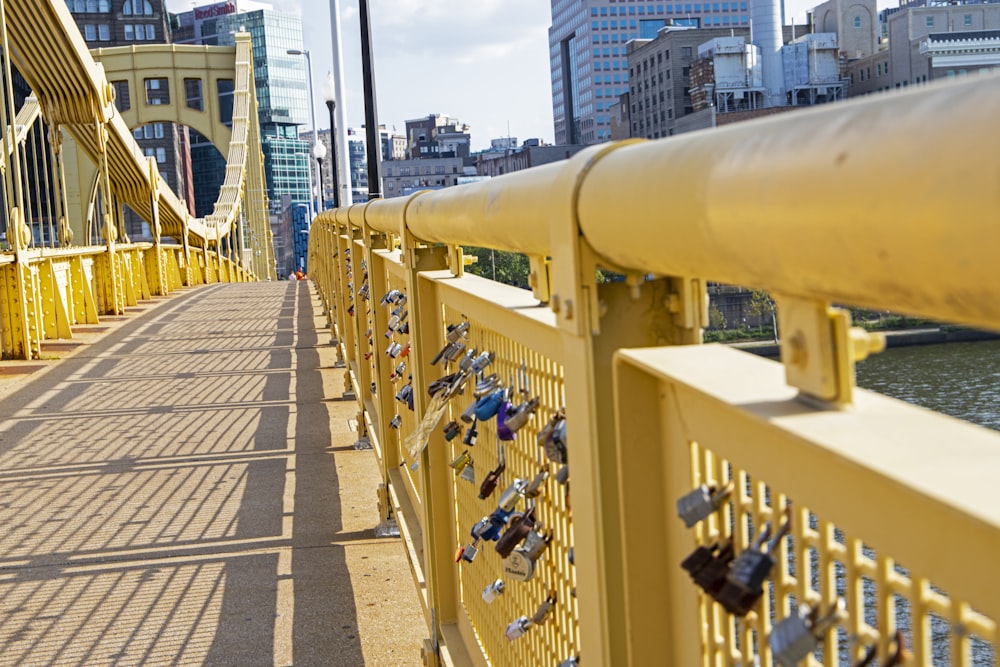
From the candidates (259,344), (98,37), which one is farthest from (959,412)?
(98,37)

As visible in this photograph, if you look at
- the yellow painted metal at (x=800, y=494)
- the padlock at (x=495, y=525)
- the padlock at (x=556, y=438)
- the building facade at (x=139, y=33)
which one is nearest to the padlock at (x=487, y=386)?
the padlock at (x=495, y=525)

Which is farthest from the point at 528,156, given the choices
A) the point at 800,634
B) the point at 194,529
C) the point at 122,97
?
the point at 122,97

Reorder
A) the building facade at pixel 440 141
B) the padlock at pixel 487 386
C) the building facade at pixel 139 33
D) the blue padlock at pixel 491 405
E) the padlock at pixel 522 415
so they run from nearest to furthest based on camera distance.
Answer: the padlock at pixel 522 415, the blue padlock at pixel 491 405, the padlock at pixel 487 386, the building facade at pixel 139 33, the building facade at pixel 440 141

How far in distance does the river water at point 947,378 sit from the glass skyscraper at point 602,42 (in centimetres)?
6648

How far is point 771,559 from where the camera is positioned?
3.90 feet

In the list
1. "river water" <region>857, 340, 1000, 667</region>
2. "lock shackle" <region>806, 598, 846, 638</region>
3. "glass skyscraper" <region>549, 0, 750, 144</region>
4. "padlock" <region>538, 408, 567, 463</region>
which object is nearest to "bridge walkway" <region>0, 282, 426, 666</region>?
"padlock" <region>538, 408, 567, 463</region>

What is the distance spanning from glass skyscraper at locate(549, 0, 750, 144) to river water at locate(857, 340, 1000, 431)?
6648 centimetres

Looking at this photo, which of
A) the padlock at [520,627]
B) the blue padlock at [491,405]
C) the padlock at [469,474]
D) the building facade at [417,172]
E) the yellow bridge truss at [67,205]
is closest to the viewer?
the padlock at [520,627]

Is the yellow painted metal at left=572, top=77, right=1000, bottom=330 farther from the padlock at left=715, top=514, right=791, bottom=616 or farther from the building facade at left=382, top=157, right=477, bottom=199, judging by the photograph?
the building facade at left=382, top=157, right=477, bottom=199

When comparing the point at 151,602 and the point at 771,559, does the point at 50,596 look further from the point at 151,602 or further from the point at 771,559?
the point at 771,559

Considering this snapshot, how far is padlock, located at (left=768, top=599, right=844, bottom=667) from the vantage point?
3.51 feet

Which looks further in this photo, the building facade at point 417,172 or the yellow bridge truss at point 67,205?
the building facade at point 417,172

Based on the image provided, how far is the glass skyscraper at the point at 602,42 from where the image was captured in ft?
307

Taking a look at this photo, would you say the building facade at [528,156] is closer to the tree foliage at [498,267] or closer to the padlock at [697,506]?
the tree foliage at [498,267]
